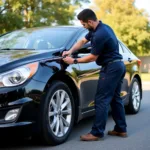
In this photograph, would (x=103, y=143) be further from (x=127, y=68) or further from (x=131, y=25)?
(x=131, y=25)

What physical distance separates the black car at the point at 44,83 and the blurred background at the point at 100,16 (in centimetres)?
1739

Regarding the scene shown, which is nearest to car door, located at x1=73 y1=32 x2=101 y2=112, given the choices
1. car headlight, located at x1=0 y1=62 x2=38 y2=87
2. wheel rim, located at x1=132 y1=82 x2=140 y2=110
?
car headlight, located at x1=0 y1=62 x2=38 y2=87

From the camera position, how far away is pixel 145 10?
132 feet

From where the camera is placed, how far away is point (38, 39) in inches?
211

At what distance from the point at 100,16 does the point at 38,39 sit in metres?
39.3

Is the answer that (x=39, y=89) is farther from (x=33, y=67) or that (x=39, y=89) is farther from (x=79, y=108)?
(x=79, y=108)

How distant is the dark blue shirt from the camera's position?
4.49 metres

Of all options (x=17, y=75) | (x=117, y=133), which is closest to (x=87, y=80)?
(x=117, y=133)

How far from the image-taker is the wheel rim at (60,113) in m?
4.42

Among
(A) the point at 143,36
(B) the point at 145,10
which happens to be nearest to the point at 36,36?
(A) the point at 143,36

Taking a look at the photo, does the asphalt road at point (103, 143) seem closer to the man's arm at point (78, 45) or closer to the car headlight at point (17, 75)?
the car headlight at point (17, 75)

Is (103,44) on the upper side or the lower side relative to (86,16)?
lower

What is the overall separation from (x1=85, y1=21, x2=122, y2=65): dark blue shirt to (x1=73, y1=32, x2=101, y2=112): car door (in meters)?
0.32

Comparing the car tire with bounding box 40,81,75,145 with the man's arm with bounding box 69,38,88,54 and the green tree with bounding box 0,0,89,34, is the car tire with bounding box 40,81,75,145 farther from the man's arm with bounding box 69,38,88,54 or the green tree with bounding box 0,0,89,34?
the green tree with bounding box 0,0,89,34
